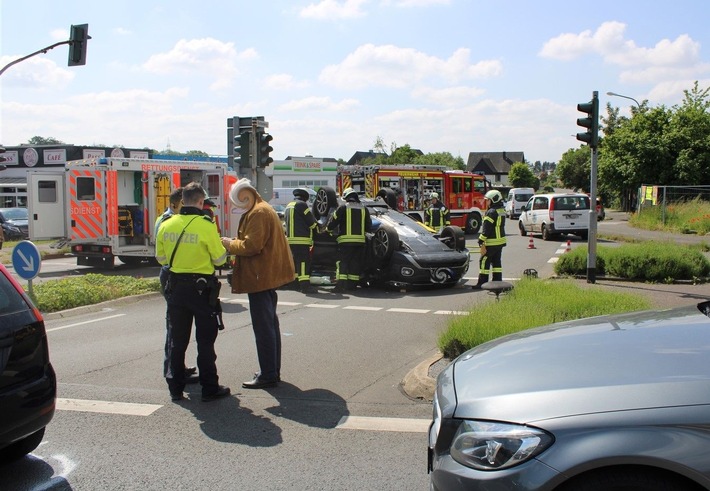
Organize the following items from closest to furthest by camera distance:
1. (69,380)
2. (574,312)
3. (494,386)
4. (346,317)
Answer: (494,386), (69,380), (574,312), (346,317)

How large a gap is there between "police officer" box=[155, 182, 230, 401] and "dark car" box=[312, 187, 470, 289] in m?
6.97

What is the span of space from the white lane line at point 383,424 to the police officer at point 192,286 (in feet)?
4.11

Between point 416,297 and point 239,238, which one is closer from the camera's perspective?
point 239,238

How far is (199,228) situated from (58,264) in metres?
15.2

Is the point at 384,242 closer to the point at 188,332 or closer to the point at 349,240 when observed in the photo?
the point at 349,240

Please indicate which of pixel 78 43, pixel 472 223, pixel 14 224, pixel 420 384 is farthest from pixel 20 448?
pixel 472 223

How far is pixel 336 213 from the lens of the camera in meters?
12.6

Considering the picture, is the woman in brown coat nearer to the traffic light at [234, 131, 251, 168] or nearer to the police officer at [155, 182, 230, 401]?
the police officer at [155, 182, 230, 401]

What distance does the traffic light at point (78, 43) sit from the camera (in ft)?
58.2

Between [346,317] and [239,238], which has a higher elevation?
[239,238]

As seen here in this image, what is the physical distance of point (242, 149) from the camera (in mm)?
12047

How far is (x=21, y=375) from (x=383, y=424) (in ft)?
8.54

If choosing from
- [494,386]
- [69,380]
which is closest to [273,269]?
[69,380]

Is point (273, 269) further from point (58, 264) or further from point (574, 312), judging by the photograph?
point (58, 264)
